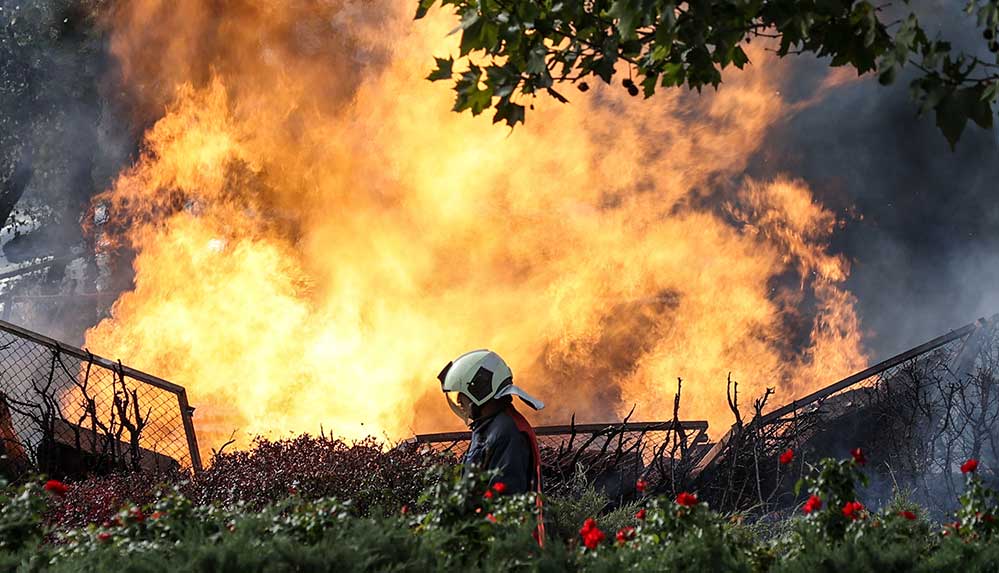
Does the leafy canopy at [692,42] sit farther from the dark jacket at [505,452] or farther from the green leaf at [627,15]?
the dark jacket at [505,452]

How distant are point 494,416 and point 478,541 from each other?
5.23ft

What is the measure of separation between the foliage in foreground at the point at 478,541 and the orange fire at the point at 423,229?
7.57 metres

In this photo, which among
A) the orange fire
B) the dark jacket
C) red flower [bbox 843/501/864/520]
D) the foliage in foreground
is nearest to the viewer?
the foliage in foreground

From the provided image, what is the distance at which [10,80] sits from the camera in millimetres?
16969

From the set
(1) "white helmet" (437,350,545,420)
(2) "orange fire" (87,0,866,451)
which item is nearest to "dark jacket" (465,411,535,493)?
(1) "white helmet" (437,350,545,420)

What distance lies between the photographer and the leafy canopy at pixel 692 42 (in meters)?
3.36

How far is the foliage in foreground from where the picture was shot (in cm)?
375

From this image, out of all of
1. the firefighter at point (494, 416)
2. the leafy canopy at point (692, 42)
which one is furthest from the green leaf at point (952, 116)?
the firefighter at point (494, 416)

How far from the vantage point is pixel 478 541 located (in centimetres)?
399

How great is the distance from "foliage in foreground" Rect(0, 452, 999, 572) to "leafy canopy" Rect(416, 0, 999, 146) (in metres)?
1.54

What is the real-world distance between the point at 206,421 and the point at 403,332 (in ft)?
8.14

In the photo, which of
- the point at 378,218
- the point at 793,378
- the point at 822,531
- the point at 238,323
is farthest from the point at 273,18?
the point at 822,531

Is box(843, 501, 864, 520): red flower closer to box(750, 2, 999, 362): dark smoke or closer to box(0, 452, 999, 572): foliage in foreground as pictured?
box(0, 452, 999, 572): foliage in foreground

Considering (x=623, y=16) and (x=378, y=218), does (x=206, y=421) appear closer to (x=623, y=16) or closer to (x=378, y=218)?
(x=378, y=218)
